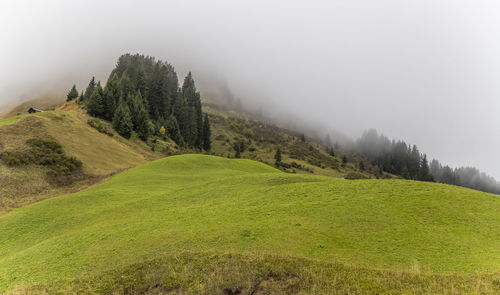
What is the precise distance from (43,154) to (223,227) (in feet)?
123

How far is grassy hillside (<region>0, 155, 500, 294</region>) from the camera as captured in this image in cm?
1002

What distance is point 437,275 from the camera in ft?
32.1

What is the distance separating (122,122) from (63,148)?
26913 mm

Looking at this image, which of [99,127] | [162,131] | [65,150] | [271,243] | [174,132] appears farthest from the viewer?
[174,132]

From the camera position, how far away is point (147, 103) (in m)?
89.4

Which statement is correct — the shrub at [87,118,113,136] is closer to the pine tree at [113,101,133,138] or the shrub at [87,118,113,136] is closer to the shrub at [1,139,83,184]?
the pine tree at [113,101,133,138]

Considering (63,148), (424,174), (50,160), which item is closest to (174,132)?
(63,148)

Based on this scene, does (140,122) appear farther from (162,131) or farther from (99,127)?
(99,127)

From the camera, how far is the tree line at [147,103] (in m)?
72.4

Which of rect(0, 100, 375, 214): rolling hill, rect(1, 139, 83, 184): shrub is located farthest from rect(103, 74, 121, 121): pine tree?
rect(1, 139, 83, 184): shrub

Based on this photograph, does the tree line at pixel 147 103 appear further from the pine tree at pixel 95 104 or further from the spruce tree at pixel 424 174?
the spruce tree at pixel 424 174

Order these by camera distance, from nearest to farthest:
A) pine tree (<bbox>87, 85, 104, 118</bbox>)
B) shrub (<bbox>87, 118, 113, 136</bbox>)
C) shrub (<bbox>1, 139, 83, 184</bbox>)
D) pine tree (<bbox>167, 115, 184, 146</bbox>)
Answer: shrub (<bbox>1, 139, 83, 184</bbox>) < shrub (<bbox>87, 118, 113, 136</bbox>) < pine tree (<bbox>87, 85, 104, 118</bbox>) < pine tree (<bbox>167, 115, 184, 146</bbox>)

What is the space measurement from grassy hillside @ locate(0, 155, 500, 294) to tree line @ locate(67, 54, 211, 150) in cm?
5529

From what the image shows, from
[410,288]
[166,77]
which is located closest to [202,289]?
[410,288]
